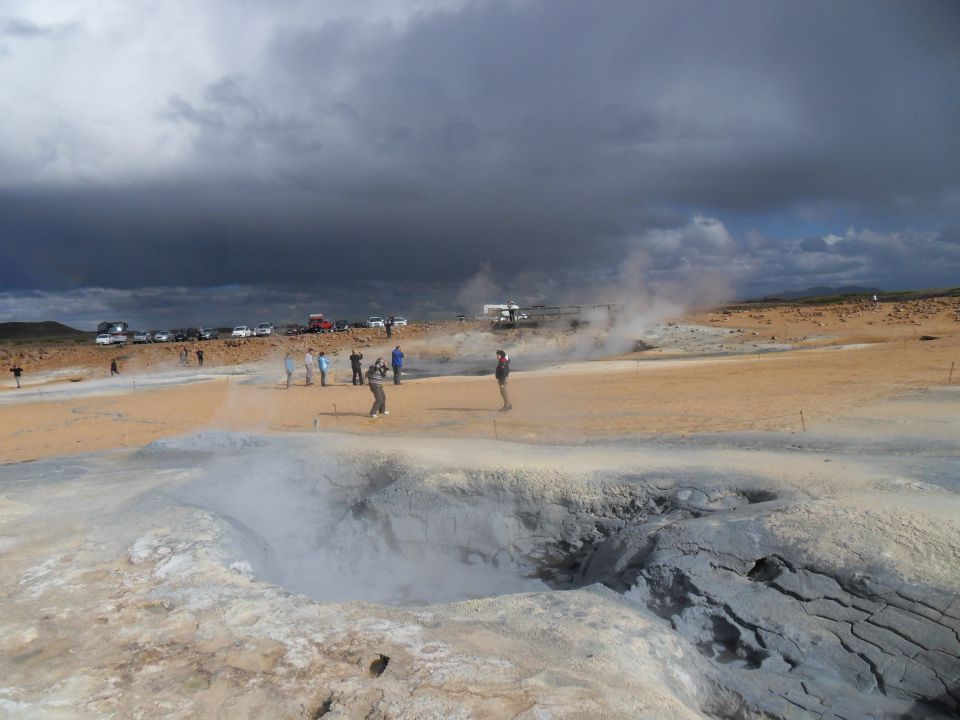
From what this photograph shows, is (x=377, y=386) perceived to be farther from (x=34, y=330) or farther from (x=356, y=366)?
(x=34, y=330)

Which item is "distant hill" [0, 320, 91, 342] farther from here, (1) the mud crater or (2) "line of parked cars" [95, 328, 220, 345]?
(1) the mud crater

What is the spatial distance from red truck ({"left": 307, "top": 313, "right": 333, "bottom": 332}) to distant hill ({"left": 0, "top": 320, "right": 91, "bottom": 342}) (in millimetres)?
51153

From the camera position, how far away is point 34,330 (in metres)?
100

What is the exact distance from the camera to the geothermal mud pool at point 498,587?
3.84 metres

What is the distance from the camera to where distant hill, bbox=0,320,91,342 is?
9312 centimetres

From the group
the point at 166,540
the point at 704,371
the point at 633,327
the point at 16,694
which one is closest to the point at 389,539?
the point at 166,540

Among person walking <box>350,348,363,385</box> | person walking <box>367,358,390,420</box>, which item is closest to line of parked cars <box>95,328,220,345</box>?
person walking <box>350,348,363,385</box>

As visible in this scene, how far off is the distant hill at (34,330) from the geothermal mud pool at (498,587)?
3918 inches

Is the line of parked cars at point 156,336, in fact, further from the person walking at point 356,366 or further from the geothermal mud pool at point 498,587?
the geothermal mud pool at point 498,587

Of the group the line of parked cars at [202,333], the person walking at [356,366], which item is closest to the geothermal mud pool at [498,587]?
the person walking at [356,366]

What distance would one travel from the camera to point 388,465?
9.02m

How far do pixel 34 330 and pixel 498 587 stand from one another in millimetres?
114676

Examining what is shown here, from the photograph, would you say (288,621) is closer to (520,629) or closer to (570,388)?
(520,629)

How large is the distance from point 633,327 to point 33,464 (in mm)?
32885
